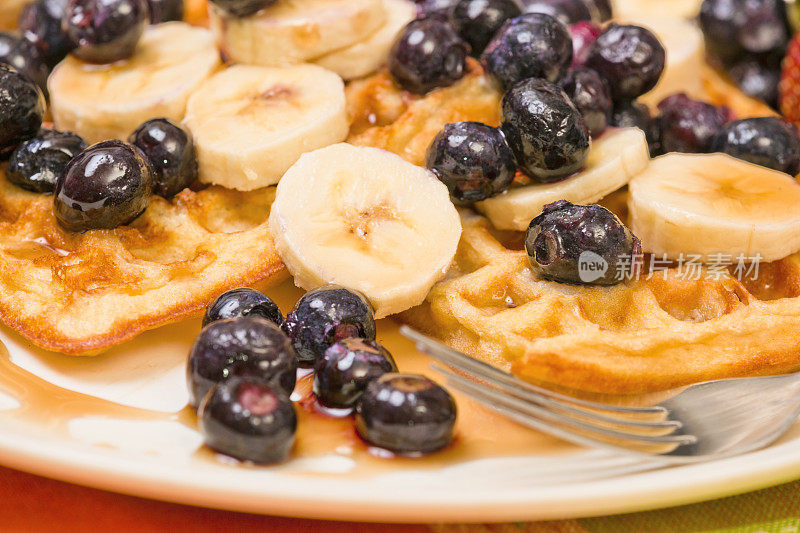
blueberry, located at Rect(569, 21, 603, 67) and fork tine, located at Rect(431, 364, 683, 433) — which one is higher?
blueberry, located at Rect(569, 21, 603, 67)

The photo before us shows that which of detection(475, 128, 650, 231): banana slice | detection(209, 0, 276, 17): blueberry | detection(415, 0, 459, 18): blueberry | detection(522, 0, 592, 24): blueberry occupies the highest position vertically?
detection(209, 0, 276, 17): blueberry

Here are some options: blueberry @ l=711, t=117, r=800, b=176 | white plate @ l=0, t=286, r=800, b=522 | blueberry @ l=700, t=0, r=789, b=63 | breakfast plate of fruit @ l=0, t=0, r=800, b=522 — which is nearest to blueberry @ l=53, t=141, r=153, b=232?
breakfast plate of fruit @ l=0, t=0, r=800, b=522

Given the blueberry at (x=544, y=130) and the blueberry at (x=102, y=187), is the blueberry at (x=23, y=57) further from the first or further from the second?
the blueberry at (x=544, y=130)

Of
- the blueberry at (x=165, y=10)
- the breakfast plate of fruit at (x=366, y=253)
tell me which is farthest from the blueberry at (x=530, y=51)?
the blueberry at (x=165, y=10)

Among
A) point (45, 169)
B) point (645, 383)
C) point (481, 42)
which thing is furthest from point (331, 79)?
point (645, 383)

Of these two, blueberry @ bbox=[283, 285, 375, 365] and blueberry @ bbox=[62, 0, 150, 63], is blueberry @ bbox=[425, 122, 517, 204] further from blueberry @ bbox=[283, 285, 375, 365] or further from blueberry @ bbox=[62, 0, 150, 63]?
blueberry @ bbox=[62, 0, 150, 63]
